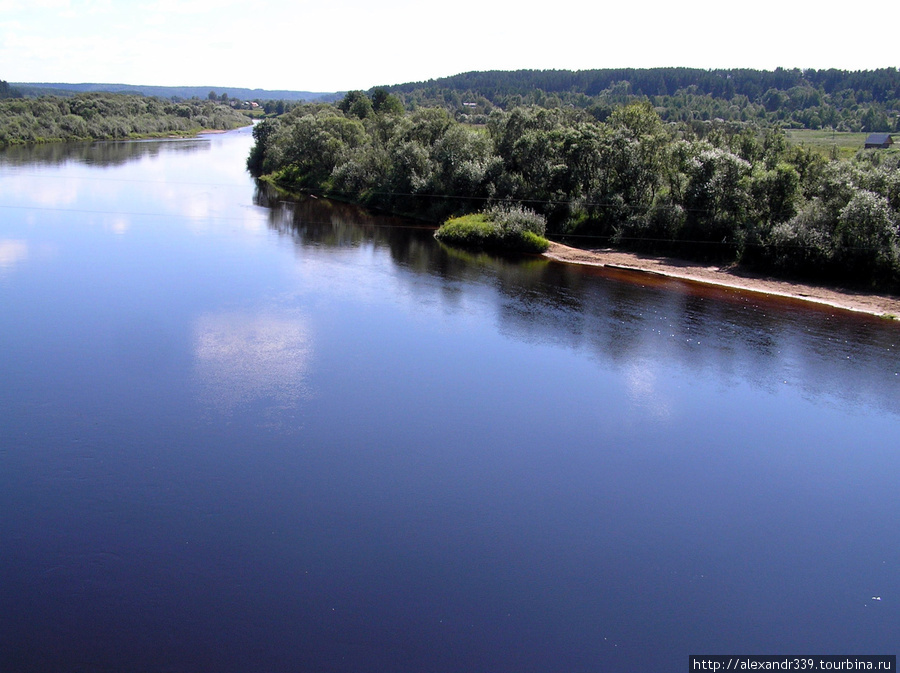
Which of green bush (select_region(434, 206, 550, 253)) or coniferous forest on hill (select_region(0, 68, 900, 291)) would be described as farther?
green bush (select_region(434, 206, 550, 253))

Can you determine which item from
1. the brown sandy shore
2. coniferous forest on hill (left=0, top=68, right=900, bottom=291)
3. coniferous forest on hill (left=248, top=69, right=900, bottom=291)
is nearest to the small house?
coniferous forest on hill (left=0, top=68, right=900, bottom=291)

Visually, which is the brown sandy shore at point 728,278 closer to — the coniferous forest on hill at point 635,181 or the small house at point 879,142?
the coniferous forest on hill at point 635,181

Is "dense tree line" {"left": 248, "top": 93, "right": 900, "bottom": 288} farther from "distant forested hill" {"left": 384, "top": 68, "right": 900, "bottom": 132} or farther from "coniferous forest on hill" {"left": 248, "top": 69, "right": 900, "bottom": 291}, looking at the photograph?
"distant forested hill" {"left": 384, "top": 68, "right": 900, "bottom": 132}

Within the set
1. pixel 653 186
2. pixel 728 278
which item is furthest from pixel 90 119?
pixel 728 278

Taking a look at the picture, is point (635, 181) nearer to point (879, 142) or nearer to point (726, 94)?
point (879, 142)

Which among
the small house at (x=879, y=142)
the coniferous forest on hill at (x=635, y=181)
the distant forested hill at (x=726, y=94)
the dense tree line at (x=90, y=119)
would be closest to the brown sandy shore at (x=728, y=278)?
the coniferous forest on hill at (x=635, y=181)

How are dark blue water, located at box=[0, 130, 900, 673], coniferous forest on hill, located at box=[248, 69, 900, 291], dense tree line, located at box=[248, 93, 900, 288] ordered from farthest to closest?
coniferous forest on hill, located at box=[248, 69, 900, 291]
dense tree line, located at box=[248, 93, 900, 288]
dark blue water, located at box=[0, 130, 900, 673]
